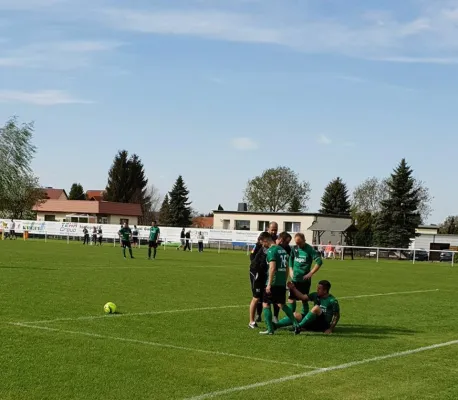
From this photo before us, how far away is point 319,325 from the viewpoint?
41.8 feet

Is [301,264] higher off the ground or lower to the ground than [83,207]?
lower

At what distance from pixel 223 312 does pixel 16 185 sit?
68.9 m

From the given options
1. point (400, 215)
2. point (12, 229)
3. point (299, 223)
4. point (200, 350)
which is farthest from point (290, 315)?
point (299, 223)

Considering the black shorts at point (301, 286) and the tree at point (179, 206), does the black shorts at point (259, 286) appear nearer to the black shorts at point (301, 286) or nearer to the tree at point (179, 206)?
the black shorts at point (301, 286)

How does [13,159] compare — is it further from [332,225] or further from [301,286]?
[301,286]

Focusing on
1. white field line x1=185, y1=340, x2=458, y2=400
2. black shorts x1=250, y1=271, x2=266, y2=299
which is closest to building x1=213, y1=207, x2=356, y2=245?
black shorts x1=250, y1=271, x2=266, y2=299

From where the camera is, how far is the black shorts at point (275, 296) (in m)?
12.3

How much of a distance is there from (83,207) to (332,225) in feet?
148

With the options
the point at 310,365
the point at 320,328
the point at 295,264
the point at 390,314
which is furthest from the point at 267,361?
the point at 390,314

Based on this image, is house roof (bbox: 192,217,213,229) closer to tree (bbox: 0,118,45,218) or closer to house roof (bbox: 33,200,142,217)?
house roof (bbox: 33,200,142,217)

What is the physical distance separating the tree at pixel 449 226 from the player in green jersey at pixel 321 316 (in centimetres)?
11095

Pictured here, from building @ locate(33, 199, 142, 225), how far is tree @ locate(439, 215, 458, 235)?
54168mm

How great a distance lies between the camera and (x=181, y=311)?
1488 cm

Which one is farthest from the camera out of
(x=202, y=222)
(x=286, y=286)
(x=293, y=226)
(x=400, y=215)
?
(x=202, y=222)
